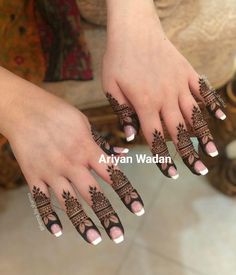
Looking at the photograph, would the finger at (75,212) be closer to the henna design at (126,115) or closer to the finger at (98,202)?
the finger at (98,202)

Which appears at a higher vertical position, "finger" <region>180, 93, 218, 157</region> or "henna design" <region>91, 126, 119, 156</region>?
"finger" <region>180, 93, 218, 157</region>

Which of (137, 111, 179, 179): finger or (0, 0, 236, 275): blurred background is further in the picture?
(0, 0, 236, 275): blurred background

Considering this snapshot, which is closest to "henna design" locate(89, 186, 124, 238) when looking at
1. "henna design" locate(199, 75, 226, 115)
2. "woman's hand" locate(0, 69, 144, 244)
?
"woman's hand" locate(0, 69, 144, 244)

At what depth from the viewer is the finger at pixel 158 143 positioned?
62 cm

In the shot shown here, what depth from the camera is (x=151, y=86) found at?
63 cm

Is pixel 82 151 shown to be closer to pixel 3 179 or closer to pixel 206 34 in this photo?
pixel 206 34

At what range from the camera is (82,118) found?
633 millimetres

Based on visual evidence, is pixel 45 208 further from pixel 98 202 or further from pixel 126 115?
pixel 126 115

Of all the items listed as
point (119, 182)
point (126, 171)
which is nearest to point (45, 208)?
point (119, 182)

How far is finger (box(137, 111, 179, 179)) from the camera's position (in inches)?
24.2

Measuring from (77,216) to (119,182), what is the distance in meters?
0.08

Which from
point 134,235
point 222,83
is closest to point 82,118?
point 222,83

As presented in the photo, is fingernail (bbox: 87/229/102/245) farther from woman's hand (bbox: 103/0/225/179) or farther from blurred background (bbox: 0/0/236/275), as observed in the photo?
blurred background (bbox: 0/0/236/275)

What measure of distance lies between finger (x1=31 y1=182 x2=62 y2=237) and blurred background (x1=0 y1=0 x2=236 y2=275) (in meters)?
0.20
